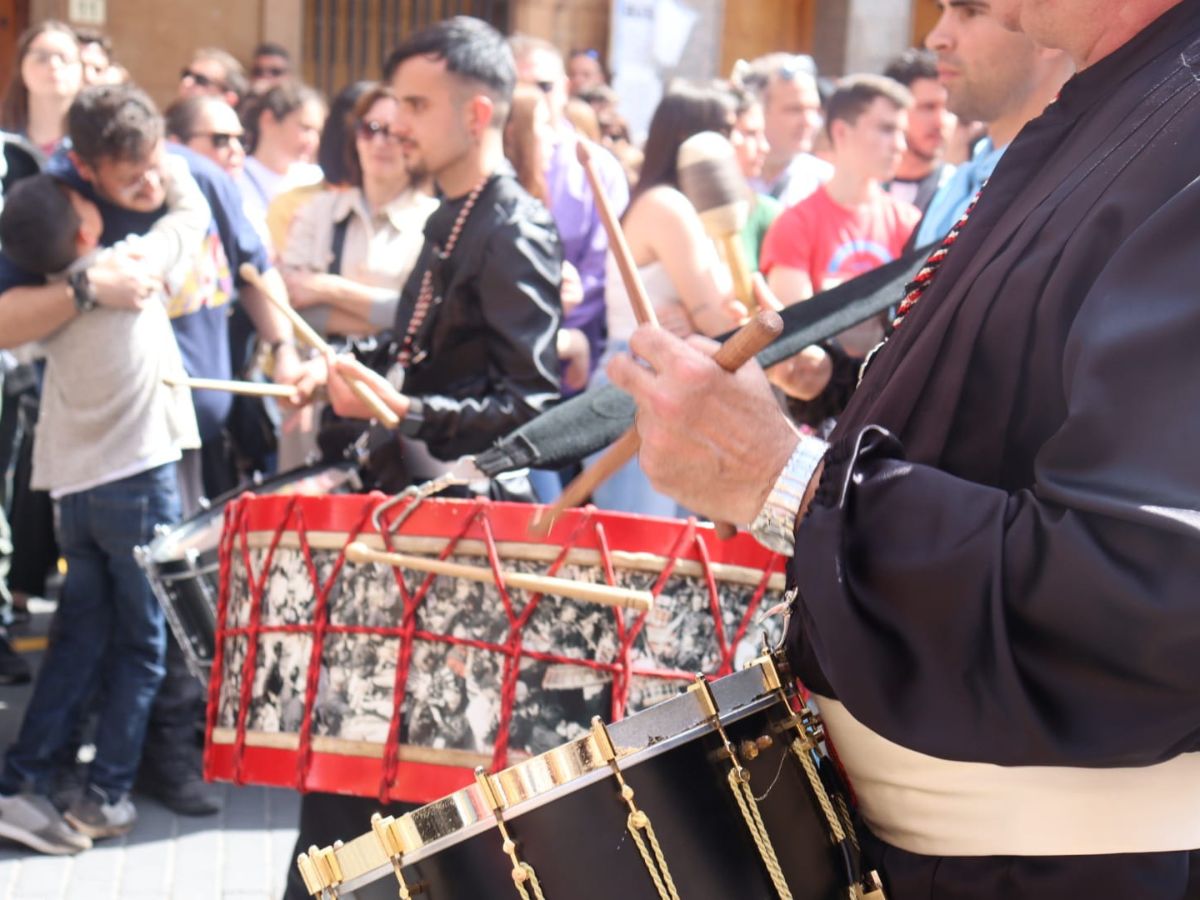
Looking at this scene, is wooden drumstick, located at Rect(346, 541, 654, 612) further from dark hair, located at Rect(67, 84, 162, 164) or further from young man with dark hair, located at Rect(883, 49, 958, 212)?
young man with dark hair, located at Rect(883, 49, 958, 212)

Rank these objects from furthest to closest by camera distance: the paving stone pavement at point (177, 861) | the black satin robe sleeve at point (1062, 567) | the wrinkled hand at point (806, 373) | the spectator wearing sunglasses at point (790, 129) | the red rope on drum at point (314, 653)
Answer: the spectator wearing sunglasses at point (790, 129) < the paving stone pavement at point (177, 861) < the wrinkled hand at point (806, 373) < the red rope on drum at point (314, 653) < the black satin robe sleeve at point (1062, 567)

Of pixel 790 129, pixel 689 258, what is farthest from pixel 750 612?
pixel 790 129

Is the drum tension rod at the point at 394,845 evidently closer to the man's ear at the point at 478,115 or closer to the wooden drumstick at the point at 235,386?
the wooden drumstick at the point at 235,386

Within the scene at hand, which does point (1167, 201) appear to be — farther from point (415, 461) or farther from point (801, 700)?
point (415, 461)

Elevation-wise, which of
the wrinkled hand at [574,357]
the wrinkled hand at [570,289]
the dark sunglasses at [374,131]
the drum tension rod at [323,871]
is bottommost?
the wrinkled hand at [574,357]

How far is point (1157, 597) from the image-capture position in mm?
1172

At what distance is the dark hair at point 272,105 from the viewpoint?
714 centimetres

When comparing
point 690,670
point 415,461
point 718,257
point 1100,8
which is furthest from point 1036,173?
point 718,257

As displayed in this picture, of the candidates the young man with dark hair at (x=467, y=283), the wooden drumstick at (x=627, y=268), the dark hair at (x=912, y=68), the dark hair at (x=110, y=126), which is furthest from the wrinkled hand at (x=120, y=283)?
the dark hair at (x=912, y=68)

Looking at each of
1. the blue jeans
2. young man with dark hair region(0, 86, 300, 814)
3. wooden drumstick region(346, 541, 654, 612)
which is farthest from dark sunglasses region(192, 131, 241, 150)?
wooden drumstick region(346, 541, 654, 612)

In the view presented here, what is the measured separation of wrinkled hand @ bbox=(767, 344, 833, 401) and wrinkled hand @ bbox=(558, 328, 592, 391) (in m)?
2.14

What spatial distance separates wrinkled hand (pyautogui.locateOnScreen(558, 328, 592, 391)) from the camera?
15.9ft

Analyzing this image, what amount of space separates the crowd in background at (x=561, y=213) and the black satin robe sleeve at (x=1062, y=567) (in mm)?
1374

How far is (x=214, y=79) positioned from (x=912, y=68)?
3574mm
